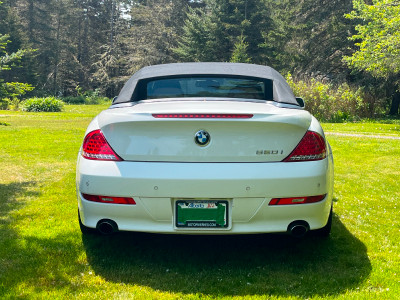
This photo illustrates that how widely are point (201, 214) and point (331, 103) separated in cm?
1955

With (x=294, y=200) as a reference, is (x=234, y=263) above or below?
below

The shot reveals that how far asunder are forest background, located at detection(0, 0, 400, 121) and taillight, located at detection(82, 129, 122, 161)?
4.97 m

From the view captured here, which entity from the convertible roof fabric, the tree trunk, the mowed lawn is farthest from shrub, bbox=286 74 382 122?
the convertible roof fabric

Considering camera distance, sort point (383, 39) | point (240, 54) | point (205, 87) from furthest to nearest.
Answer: point (240, 54), point (383, 39), point (205, 87)

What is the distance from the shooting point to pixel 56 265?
335cm

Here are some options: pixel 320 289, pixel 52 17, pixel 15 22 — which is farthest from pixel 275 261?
pixel 52 17

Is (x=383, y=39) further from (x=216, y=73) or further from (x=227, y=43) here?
(x=227, y=43)

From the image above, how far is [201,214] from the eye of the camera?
3.12 m

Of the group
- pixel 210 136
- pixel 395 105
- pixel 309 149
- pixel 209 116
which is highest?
pixel 209 116

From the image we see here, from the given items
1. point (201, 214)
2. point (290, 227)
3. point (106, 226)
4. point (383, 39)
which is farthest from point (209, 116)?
point (383, 39)

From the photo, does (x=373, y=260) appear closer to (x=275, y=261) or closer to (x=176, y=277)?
(x=275, y=261)

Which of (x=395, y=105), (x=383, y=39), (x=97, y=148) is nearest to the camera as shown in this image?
(x=97, y=148)

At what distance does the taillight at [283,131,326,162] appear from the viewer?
317cm

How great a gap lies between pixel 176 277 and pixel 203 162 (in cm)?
88
